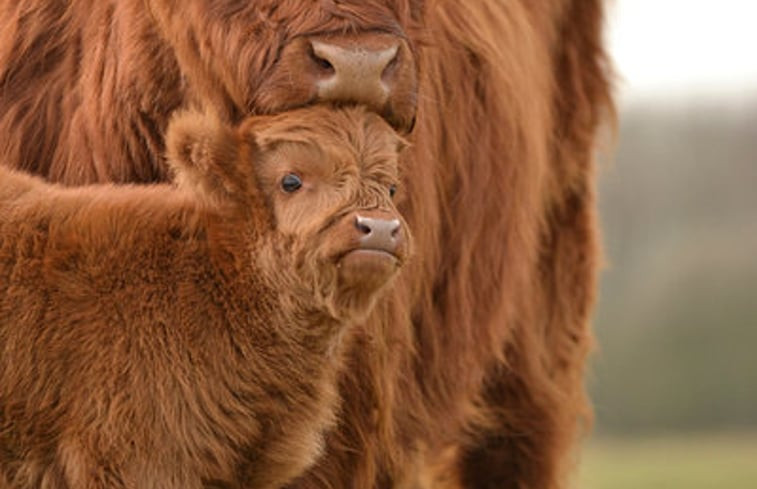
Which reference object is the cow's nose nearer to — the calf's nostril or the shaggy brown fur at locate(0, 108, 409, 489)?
the shaggy brown fur at locate(0, 108, 409, 489)

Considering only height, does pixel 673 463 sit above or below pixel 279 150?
below

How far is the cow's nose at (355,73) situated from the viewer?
15.9 ft

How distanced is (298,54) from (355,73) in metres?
0.19

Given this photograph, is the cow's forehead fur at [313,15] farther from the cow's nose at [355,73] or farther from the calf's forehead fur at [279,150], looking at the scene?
the calf's forehead fur at [279,150]

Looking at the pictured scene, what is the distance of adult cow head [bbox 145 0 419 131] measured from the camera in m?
4.88

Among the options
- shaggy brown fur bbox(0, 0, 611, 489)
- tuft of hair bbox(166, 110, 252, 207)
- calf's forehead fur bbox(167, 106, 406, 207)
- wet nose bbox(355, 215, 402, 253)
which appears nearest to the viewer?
wet nose bbox(355, 215, 402, 253)

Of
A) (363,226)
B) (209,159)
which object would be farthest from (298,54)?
(363,226)

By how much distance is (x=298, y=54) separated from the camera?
16.3 feet

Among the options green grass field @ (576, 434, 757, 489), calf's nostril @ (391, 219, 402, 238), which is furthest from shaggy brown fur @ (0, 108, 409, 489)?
green grass field @ (576, 434, 757, 489)

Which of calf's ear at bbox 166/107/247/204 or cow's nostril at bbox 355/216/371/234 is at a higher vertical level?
cow's nostril at bbox 355/216/371/234

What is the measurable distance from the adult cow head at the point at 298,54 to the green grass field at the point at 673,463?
10530 mm

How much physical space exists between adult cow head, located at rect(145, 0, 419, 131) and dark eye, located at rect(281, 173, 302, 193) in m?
0.19

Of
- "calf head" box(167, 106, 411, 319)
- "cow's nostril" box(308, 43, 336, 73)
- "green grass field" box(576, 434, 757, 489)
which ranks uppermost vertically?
"cow's nostril" box(308, 43, 336, 73)

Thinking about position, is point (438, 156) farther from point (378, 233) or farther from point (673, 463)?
point (673, 463)
